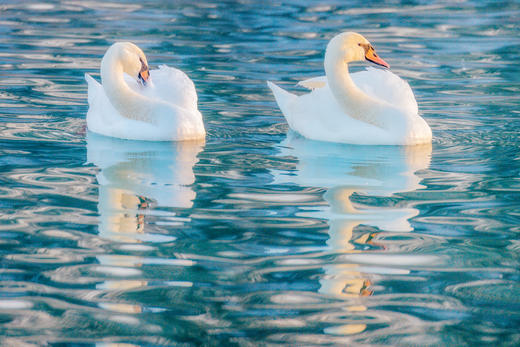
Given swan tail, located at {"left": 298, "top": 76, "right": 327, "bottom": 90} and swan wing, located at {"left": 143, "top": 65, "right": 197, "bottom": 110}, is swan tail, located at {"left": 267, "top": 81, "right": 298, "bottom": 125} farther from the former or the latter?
swan wing, located at {"left": 143, "top": 65, "right": 197, "bottom": 110}

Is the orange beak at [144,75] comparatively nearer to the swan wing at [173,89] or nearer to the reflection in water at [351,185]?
the swan wing at [173,89]

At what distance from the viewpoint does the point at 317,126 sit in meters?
10.1

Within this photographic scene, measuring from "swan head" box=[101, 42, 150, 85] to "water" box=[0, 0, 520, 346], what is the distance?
0.70 meters

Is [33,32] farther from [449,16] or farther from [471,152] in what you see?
[471,152]

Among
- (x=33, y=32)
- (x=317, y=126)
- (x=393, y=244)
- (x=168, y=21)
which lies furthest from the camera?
(x=168, y=21)

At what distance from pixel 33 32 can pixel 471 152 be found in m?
10.1

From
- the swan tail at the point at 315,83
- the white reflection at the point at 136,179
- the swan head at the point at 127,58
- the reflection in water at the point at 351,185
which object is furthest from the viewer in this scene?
the swan tail at the point at 315,83

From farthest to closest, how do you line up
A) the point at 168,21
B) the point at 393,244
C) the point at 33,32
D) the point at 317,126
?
the point at 168,21, the point at 33,32, the point at 317,126, the point at 393,244

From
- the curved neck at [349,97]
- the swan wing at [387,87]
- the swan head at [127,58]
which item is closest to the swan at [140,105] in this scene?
the swan head at [127,58]

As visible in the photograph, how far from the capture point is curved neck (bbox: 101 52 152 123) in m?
10.0

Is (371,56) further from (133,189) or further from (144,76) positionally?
(133,189)

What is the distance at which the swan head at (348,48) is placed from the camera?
9.98 m

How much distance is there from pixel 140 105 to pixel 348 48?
200 cm

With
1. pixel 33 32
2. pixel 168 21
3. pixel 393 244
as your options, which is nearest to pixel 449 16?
pixel 168 21
